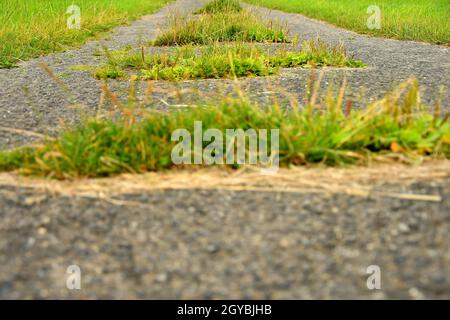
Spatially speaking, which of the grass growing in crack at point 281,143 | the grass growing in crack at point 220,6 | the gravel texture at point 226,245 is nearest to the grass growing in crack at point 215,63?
the grass growing in crack at point 281,143

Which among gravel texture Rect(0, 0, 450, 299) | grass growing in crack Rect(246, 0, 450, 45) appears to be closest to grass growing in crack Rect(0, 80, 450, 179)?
→ gravel texture Rect(0, 0, 450, 299)

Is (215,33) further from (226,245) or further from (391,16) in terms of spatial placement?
(226,245)

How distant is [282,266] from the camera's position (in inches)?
81.8

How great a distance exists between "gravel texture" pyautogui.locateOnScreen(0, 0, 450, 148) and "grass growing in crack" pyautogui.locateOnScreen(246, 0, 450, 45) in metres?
1.41

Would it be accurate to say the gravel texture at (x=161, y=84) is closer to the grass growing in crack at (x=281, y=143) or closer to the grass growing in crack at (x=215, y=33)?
the grass growing in crack at (x=281, y=143)

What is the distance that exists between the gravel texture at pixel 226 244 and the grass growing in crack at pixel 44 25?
492cm

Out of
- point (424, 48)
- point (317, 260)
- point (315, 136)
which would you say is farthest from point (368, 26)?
point (317, 260)

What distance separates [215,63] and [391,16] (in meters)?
7.59

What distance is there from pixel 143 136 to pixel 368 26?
8.58 metres

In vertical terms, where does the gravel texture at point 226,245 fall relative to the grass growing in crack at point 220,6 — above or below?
below

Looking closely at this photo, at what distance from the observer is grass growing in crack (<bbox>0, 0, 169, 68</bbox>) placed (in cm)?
774

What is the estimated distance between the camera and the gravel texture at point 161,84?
4277 mm

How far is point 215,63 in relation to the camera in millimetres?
5758

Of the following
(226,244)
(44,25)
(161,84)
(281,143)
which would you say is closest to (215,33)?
(44,25)
